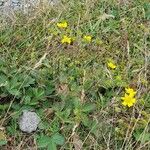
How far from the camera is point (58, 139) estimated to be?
2617mm

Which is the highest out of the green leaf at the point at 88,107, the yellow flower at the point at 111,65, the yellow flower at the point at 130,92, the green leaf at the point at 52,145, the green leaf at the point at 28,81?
the green leaf at the point at 28,81

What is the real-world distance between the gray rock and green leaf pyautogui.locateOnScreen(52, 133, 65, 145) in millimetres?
136

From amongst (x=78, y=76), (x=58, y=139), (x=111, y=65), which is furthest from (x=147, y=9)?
(x=58, y=139)

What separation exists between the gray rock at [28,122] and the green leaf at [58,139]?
14 cm

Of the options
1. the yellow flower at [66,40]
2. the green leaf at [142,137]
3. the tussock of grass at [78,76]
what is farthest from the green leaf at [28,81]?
the green leaf at [142,137]

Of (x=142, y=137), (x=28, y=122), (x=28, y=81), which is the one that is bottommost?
(x=142, y=137)

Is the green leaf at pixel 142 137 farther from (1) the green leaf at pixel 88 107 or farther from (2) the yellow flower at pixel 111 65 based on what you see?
(2) the yellow flower at pixel 111 65

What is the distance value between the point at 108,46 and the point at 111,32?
0.22 meters

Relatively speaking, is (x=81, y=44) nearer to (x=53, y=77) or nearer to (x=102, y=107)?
(x=53, y=77)

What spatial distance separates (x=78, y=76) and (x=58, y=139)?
569mm

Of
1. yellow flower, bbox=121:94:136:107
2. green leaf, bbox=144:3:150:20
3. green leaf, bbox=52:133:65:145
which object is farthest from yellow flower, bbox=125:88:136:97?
green leaf, bbox=144:3:150:20

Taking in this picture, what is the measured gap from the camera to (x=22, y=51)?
10.5ft

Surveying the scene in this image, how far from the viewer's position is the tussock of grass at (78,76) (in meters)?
2.69

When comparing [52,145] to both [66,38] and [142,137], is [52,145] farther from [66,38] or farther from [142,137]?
[66,38]
